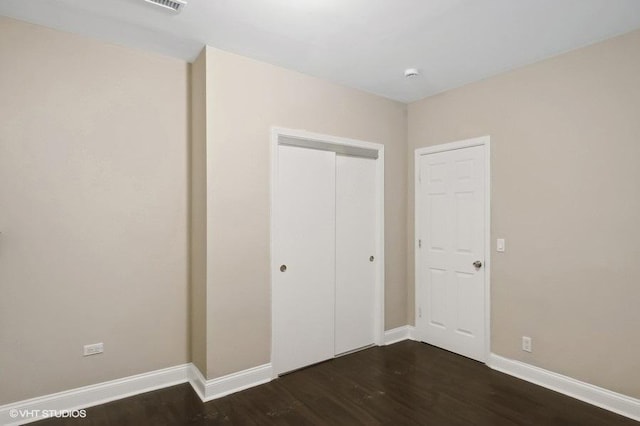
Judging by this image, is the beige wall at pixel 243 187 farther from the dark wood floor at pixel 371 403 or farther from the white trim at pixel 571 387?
the white trim at pixel 571 387

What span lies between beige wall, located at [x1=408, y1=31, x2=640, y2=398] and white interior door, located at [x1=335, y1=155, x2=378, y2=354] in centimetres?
121

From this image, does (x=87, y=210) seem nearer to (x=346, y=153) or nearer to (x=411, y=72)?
(x=346, y=153)

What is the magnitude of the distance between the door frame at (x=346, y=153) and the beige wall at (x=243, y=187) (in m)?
0.06

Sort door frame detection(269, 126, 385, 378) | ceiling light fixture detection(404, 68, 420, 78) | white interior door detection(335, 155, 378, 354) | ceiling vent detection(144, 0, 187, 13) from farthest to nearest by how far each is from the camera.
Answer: white interior door detection(335, 155, 378, 354)
ceiling light fixture detection(404, 68, 420, 78)
door frame detection(269, 126, 385, 378)
ceiling vent detection(144, 0, 187, 13)

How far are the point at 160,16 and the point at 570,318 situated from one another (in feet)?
12.7

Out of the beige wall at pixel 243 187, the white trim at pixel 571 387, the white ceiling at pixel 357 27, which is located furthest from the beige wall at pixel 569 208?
the beige wall at pixel 243 187

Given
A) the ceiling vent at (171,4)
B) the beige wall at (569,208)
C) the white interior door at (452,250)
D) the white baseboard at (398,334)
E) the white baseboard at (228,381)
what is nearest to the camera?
the ceiling vent at (171,4)

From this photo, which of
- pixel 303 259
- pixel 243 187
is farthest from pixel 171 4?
pixel 303 259

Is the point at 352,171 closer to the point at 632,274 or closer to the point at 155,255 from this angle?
the point at 155,255

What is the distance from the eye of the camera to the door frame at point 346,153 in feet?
9.63

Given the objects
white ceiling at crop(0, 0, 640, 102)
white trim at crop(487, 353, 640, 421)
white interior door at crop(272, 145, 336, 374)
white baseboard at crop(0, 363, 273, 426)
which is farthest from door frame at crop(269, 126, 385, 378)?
white trim at crop(487, 353, 640, 421)

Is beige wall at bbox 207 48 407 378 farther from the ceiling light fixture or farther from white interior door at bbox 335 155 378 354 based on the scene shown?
the ceiling light fixture

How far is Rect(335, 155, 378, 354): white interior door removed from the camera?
3.43m

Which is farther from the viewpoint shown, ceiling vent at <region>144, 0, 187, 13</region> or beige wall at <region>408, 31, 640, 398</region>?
beige wall at <region>408, 31, 640, 398</region>
